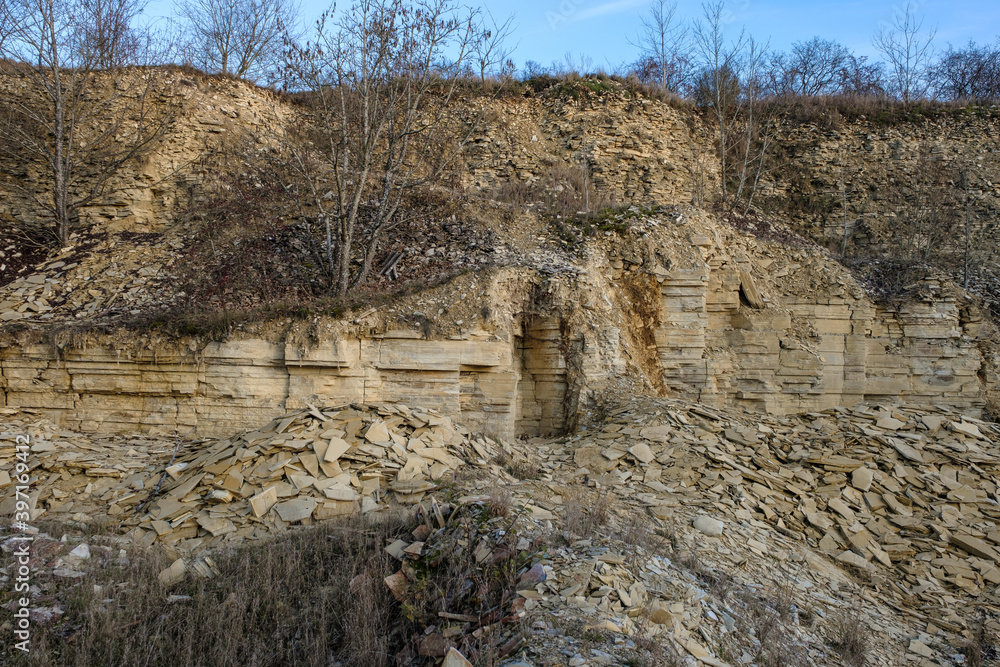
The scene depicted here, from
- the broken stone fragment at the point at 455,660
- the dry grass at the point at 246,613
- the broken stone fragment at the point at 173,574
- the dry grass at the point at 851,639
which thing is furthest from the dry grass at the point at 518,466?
the broken stone fragment at the point at 455,660

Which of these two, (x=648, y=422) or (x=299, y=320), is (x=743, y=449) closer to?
(x=648, y=422)

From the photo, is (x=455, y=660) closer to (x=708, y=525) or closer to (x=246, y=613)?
(x=246, y=613)

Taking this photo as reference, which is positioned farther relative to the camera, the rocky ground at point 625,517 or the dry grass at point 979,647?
the dry grass at point 979,647

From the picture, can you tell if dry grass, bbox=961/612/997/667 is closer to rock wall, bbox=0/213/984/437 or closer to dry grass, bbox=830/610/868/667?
dry grass, bbox=830/610/868/667

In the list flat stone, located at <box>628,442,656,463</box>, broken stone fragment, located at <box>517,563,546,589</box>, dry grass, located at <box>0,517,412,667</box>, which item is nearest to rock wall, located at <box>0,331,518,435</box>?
flat stone, located at <box>628,442,656,463</box>

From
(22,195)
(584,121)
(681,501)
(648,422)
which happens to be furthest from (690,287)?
(22,195)

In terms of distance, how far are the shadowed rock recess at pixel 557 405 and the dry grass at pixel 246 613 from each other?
83 millimetres

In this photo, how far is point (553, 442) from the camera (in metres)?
9.91

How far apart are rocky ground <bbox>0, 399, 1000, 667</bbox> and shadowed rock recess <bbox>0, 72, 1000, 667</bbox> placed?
4 centimetres

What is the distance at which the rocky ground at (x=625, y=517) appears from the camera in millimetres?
4645

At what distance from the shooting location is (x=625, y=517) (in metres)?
6.62

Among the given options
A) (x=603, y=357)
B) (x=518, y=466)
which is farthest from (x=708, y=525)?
(x=603, y=357)

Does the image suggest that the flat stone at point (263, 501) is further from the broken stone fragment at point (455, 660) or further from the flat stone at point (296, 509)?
the broken stone fragment at point (455, 660)

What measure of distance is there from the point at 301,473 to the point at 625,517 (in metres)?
3.81
